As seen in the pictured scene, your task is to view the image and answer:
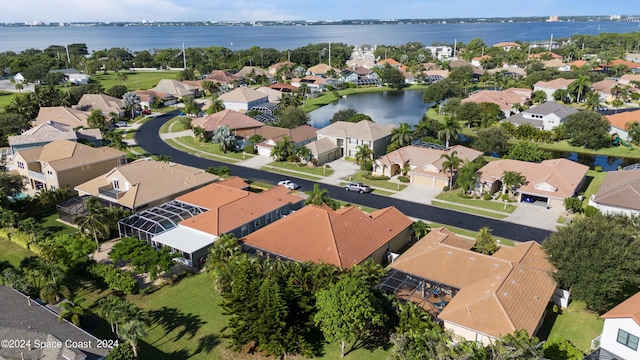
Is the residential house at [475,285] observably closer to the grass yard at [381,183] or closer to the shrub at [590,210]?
the shrub at [590,210]

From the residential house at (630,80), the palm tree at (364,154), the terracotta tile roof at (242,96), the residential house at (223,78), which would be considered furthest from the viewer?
the residential house at (223,78)

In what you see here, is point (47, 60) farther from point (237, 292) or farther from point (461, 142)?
point (237, 292)

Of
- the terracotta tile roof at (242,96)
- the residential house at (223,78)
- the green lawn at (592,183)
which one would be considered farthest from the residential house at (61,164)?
the residential house at (223,78)

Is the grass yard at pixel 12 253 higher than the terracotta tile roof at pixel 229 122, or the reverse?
the terracotta tile roof at pixel 229 122

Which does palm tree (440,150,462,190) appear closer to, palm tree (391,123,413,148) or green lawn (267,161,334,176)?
palm tree (391,123,413,148)

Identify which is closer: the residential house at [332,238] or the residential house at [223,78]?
the residential house at [332,238]

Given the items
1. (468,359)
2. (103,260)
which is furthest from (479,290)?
(103,260)

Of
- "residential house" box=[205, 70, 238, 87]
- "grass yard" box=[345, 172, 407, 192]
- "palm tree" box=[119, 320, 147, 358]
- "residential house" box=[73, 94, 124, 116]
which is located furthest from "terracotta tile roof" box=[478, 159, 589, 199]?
"residential house" box=[205, 70, 238, 87]
